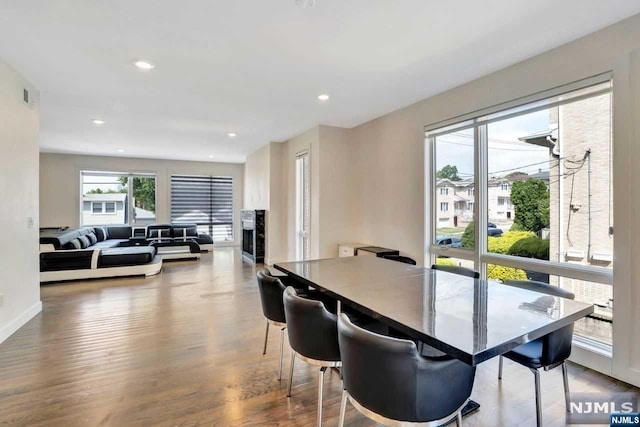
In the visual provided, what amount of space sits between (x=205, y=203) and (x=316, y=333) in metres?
9.12

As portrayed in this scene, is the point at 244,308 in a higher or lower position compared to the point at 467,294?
lower

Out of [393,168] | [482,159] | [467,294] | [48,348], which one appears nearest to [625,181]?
[482,159]

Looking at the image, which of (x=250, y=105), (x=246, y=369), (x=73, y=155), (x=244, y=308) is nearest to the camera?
(x=246, y=369)

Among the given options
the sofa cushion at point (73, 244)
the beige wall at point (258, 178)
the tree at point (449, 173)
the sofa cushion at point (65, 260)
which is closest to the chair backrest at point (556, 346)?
the tree at point (449, 173)

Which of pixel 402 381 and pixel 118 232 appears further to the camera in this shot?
pixel 118 232

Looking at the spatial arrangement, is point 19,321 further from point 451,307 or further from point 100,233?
point 100,233

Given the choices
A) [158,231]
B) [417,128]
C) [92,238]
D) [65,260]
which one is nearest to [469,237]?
[417,128]

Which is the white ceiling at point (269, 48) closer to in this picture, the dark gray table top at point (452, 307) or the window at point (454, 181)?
the window at point (454, 181)

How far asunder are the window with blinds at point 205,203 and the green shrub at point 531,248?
28.7 ft

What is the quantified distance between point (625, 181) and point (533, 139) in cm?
89

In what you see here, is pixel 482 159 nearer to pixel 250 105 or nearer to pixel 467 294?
pixel 467 294

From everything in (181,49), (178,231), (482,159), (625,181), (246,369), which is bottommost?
(246,369)

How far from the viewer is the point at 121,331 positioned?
3.31m

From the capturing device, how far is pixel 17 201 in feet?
10.9
